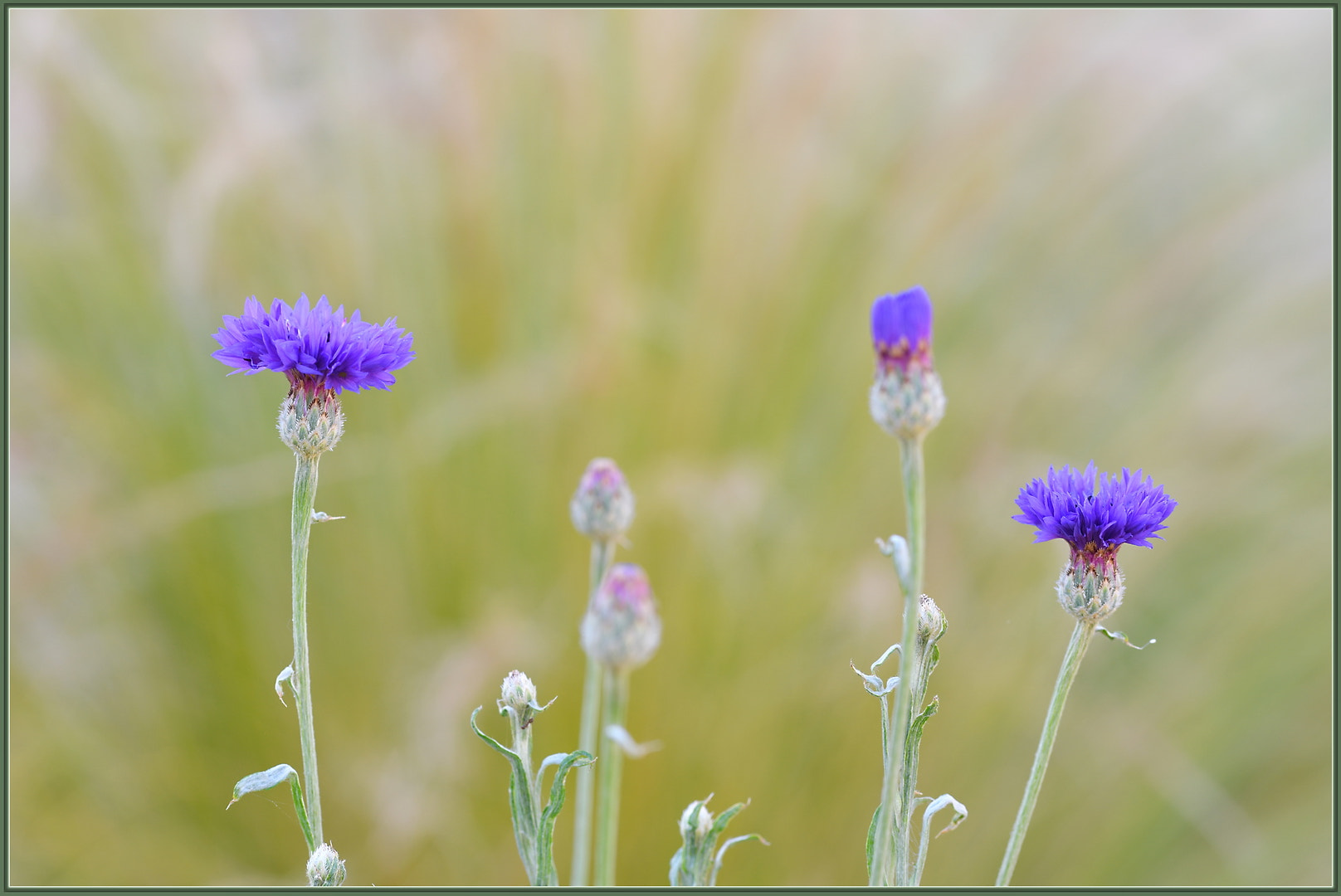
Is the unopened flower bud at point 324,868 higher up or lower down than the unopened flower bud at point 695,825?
lower down

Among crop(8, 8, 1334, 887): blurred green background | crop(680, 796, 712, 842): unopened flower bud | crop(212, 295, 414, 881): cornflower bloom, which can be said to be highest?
crop(8, 8, 1334, 887): blurred green background

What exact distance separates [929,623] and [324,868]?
0.16 metres

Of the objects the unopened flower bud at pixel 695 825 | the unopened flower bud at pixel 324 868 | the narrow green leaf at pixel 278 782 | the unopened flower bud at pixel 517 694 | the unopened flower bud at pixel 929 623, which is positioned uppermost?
the unopened flower bud at pixel 929 623

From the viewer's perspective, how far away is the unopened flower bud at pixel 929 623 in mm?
267

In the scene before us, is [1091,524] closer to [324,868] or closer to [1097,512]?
[1097,512]

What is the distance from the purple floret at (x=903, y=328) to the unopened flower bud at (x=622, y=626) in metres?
0.08

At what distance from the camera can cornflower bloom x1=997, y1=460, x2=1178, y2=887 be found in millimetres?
264

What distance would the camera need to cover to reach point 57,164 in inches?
34.0

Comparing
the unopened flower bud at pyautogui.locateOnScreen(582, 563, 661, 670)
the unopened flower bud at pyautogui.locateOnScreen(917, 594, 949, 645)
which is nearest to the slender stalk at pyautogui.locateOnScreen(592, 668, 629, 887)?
the unopened flower bud at pyautogui.locateOnScreen(582, 563, 661, 670)

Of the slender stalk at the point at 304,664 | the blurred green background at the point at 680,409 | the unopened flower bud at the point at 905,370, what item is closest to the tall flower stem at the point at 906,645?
the unopened flower bud at the point at 905,370

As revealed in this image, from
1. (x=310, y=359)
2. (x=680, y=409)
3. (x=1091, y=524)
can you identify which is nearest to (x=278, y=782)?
(x=310, y=359)

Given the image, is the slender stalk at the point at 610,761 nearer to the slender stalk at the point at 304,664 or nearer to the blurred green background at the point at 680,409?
the slender stalk at the point at 304,664

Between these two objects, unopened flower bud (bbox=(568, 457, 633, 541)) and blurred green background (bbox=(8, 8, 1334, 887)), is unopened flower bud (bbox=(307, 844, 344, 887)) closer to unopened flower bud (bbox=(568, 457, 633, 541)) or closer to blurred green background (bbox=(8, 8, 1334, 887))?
unopened flower bud (bbox=(568, 457, 633, 541))

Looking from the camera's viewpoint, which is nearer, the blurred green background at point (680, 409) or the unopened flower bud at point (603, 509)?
the unopened flower bud at point (603, 509)
